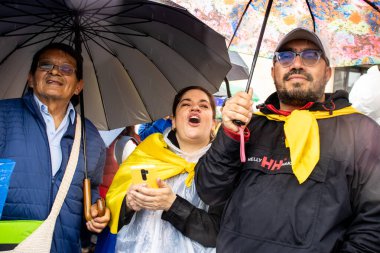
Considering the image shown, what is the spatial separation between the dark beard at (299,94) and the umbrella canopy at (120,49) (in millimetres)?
1102

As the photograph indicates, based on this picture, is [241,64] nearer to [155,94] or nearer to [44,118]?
[155,94]

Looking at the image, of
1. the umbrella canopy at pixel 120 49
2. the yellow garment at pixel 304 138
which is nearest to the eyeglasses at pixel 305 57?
the yellow garment at pixel 304 138

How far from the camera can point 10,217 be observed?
103 inches

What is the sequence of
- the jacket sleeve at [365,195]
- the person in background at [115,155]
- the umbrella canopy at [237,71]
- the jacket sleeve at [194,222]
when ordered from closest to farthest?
the jacket sleeve at [365,195] → the jacket sleeve at [194,222] → the person in background at [115,155] → the umbrella canopy at [237,71]

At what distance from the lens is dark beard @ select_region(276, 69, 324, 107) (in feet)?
8.07

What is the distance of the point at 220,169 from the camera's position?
7.68 ft

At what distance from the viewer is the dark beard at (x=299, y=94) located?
246 centimetres

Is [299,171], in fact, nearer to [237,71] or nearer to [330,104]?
[330,104]

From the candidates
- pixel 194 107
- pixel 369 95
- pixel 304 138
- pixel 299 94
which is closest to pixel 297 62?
pixel 299 94

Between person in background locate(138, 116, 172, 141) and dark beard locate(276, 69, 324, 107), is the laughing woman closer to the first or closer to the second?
dark beard locate(276, 69, 324, 107)

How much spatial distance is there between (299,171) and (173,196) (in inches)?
38.3

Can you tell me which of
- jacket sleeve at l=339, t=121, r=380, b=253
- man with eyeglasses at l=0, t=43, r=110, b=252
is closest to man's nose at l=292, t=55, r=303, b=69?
jacket sleeve at l=339, t=121, r=380, b=253

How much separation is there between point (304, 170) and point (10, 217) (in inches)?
70.7

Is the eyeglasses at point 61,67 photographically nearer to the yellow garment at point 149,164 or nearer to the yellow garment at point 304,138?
the yellow garment at point 149,164
